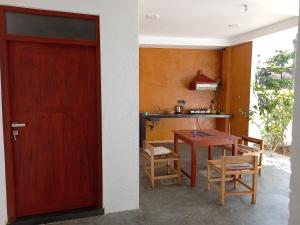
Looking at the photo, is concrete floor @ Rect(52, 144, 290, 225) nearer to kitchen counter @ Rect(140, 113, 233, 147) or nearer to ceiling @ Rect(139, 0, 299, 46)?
kitchen counter @ Rect(140, 113, 233, 147)

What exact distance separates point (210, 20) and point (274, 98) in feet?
7.40

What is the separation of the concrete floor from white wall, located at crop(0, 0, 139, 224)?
23 centimetres

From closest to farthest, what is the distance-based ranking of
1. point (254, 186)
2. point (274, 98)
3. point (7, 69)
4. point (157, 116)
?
point (7, 69)
point (254, 186)
point (274, 98)
point (157, 116)

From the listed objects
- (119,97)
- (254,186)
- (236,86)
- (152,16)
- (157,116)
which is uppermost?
(152,16)

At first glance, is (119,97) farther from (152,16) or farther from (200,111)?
(200,111)

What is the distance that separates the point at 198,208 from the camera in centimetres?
312

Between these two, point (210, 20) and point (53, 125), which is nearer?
point (53, 125)

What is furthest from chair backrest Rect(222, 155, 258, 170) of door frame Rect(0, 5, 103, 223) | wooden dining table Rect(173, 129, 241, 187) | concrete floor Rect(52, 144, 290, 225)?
door frame Rect(0, 5, 103, 223)

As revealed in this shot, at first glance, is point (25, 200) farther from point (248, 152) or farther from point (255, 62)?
point (255, 62)

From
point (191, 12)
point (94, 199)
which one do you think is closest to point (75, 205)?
point (94, 199)

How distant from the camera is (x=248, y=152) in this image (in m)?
4.19

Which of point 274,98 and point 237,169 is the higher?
point 274,98

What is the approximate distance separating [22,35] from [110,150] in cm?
155

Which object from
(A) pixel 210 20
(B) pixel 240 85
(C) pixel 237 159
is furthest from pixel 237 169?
(B) pixel 240 85
